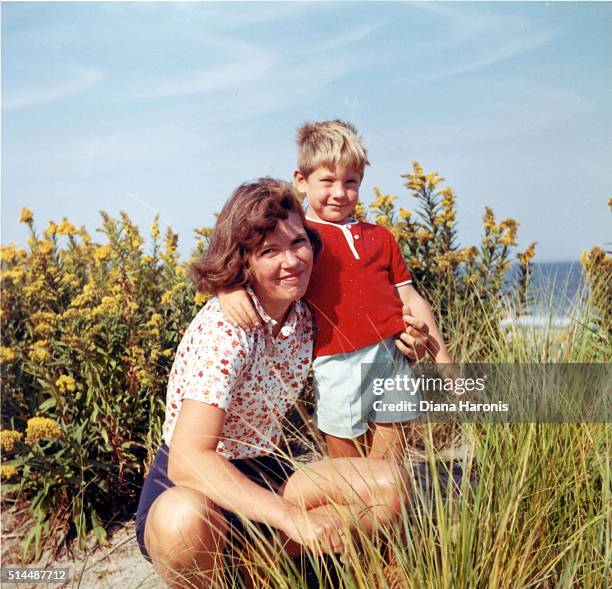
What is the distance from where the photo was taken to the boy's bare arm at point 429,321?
2.79 meters

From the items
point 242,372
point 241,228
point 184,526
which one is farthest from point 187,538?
point 241,228

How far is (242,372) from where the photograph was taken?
89.1 inches

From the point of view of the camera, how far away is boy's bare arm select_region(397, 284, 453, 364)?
279 cm

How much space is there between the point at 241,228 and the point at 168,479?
90 cm

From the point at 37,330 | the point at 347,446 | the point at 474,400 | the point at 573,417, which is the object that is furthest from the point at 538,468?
the point at 37,330

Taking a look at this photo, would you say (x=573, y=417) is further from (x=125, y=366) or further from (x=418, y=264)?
(x=125, y=366)

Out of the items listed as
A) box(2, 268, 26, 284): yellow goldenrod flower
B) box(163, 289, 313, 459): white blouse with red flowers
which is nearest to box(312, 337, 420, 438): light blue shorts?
box(163, 289, 313, 459): white blouse with red flowers

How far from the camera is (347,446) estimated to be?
2.70 meters

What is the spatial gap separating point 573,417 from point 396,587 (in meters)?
1.12

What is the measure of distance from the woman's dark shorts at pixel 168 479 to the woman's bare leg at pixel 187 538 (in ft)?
0.29

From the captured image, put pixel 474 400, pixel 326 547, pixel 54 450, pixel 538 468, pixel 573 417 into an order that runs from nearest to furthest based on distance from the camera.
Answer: pixel 326 547
pixel 538 468
pixel 573 417
pixel 474 400
pixel 54 450

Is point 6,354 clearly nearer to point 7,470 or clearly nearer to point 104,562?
point 7,470

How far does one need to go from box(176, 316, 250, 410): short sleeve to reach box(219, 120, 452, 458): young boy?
46 cm

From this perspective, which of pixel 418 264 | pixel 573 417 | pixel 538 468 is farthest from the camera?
pixel 418 264
